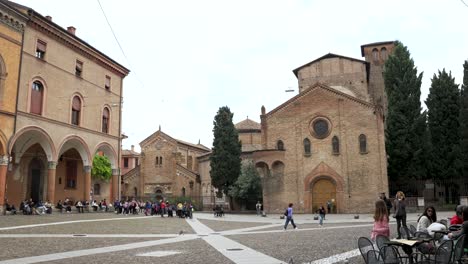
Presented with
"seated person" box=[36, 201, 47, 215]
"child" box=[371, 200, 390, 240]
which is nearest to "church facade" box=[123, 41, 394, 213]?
"seated person" box=[36, 201, 47, 215]

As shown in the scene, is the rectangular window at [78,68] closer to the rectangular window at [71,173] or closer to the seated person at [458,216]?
the rectangular window at [71,173]

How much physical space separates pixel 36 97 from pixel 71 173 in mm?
8073

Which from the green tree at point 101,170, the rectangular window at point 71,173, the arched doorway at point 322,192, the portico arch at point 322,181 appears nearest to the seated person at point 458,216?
the portico arch at point 322,181

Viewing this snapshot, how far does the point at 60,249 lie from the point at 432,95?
116ft

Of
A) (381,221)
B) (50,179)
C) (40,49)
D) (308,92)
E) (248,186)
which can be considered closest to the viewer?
(381,221)

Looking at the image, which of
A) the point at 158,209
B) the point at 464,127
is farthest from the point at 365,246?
the point at 464,127

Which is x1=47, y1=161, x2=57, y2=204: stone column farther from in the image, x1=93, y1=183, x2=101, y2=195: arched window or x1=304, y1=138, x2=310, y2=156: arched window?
x1=304, y1=138, x2=310, y2=156: arched window

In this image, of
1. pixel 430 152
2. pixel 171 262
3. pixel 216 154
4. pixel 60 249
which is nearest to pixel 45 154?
pixel 216 154

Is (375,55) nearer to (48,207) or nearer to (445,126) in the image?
(445,126)

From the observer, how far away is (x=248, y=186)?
37.1m

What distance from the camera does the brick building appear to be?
24.9 meters

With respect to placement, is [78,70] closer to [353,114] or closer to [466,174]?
[353,114]

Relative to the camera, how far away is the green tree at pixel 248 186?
3728 cm

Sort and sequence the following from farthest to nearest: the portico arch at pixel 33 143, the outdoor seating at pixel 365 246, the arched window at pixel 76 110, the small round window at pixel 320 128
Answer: the small round window at pixel 320 128
the arched window at pixel 76 110
the portico arch at pixel 33 143
the outdoor seating at pixel 365 246
